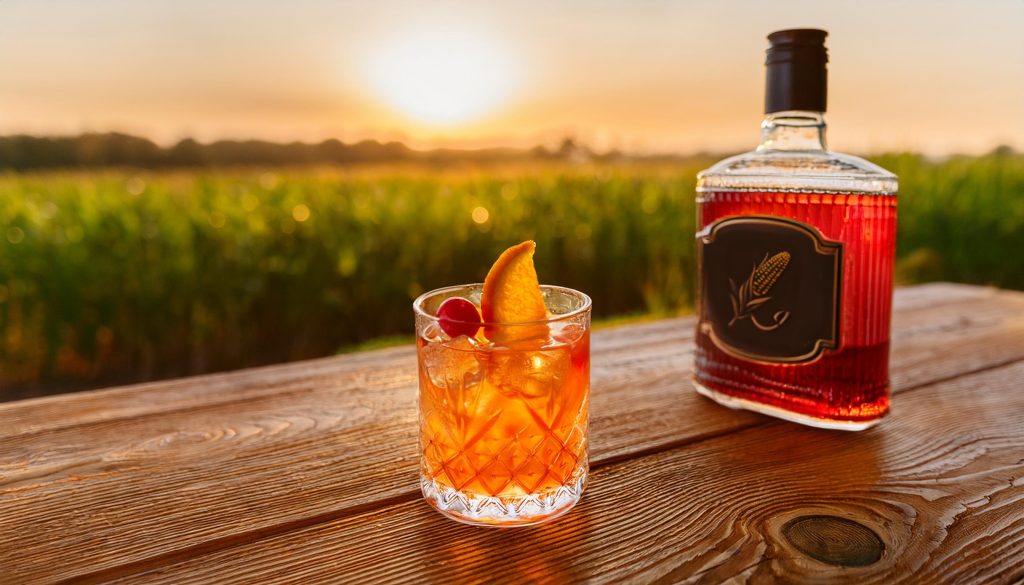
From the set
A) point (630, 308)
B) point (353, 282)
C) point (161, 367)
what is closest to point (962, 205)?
point (630, 308)

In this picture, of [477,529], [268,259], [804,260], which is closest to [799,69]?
[804,260]

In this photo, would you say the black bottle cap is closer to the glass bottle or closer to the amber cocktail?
the glass bottle

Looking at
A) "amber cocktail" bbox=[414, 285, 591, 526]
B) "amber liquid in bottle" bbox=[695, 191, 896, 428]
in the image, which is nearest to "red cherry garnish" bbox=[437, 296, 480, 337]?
"amber cocktail" bbox=[414, 285, 591, 526]

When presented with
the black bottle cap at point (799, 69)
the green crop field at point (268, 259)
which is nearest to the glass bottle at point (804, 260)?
the black bottle cap at point (799, 69)

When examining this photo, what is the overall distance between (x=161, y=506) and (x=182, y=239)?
10.1 feet

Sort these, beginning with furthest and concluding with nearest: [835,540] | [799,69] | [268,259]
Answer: [268,259], [799,69], [835,540]

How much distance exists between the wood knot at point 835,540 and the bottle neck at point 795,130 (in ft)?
1.79

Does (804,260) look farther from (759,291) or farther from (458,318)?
(458,318)

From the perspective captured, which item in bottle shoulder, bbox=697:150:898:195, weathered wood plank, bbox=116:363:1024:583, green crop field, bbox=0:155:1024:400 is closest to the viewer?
weathered wood plank, bbox=116:363:1024:583

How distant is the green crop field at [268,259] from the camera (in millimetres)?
3566

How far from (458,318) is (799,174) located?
57 cm

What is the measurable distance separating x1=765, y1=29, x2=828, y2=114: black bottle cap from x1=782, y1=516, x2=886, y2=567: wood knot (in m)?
0.57

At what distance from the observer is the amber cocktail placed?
0.78 metres

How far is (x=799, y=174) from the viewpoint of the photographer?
104 cm
